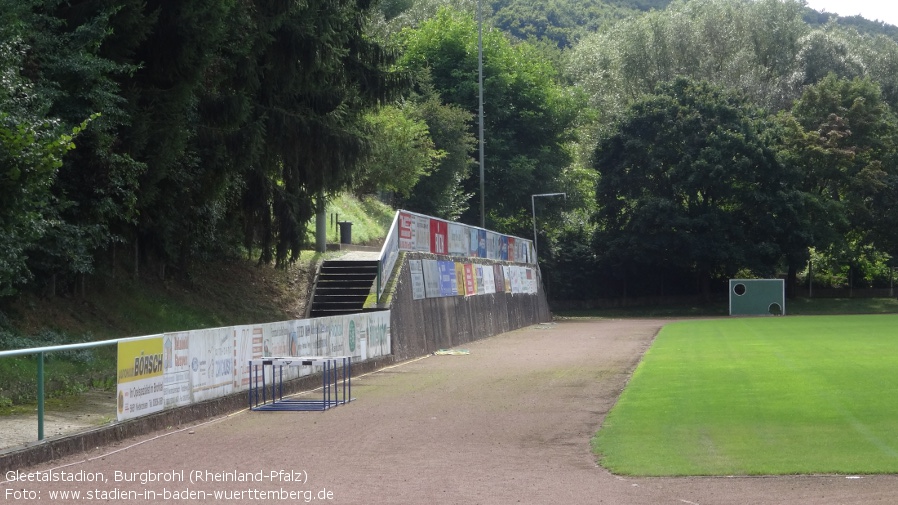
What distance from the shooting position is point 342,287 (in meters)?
30.7

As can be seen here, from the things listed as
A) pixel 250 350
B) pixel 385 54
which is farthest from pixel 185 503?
pixel 385 54

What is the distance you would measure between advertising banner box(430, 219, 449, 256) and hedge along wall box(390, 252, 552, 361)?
0.34m

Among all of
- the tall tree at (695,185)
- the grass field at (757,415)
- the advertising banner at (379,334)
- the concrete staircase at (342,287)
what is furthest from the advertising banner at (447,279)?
the tall tree at (695,185)

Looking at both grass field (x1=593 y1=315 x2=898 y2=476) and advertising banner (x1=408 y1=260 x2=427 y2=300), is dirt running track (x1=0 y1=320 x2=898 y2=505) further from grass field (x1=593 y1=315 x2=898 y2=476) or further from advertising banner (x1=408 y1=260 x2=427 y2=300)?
advertising banner (x1=408 y1=260 x2=427 y2=300)

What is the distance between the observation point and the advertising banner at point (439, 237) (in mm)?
33781

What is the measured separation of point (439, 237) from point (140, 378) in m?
21.5

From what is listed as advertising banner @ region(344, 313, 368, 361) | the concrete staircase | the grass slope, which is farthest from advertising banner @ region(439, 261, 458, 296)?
advertising banner @ region(344, 313, 368, 361)

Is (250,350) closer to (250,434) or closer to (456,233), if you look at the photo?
(250,434)

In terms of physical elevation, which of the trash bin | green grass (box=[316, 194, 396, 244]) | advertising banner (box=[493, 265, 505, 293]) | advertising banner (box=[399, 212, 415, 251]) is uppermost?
green grass (box=[316, 194, 396, 244])

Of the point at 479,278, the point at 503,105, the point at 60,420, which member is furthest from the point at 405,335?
the point at 503,105

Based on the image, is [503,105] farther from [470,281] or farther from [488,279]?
[470,281]

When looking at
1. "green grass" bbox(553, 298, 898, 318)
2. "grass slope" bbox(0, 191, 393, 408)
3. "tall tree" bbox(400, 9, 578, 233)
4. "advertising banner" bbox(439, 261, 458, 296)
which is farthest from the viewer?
"tall tree" bbox(400, 9, 578, 233)

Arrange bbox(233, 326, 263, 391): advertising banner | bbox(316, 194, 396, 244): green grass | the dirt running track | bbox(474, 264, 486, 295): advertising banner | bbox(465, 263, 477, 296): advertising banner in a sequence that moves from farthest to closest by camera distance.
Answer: bbox(316, 194, 396, 244): green grass → bbox(474, 264, 486, 295): advertising banner → bbox(465, 263, 477, 296): advertising banner → bbox(233, 326, 263, 391): advertising banner → the dirt running track

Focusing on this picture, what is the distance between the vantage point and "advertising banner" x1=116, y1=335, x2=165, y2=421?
512 inches
